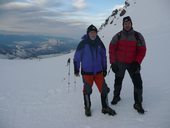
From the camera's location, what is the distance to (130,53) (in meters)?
8.35

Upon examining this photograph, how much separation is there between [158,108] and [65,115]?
2.82 metres

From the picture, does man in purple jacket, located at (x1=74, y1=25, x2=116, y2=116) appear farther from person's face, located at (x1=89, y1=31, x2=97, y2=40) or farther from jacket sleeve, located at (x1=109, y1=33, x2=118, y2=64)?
jacket sleeve, located at (x1=109, y1=33, x2=118, y2=64)

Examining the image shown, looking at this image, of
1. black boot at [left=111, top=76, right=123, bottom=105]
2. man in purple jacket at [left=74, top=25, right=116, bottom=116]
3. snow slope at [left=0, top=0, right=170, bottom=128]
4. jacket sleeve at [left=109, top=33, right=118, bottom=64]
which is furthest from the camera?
black boot at [left=111, top=76, right=123, bottom=105]

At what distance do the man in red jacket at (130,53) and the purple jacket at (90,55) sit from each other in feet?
1.31

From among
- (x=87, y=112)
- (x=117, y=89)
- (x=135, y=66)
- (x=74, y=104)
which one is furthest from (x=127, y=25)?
(x=74, y=104)

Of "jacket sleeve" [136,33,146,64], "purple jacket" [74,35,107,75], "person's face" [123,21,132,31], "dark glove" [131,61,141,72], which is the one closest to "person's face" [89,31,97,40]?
"purple jacket" [74,35,107,75]

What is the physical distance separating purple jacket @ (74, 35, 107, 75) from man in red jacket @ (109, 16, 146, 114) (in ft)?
1.31

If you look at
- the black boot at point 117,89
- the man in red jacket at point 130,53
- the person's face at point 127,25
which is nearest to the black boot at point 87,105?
the black boot at point 117,89

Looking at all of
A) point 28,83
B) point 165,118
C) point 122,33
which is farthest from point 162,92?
point 28,83

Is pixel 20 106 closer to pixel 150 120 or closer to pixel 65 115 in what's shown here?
pixel 65 115

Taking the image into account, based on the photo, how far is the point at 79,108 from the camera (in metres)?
9.40

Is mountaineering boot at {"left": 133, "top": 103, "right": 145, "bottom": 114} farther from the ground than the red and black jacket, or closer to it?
closer to it

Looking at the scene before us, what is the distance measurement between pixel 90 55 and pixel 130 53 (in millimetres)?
1166

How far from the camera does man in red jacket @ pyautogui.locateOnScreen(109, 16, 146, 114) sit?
8.29m
